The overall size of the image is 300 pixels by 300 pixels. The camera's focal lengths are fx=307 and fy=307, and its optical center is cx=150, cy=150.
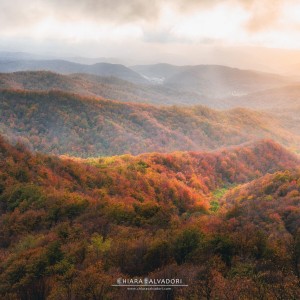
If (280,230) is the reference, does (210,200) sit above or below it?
below

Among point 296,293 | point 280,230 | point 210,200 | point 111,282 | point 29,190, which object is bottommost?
point 210,200

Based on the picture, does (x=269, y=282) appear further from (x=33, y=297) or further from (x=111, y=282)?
(x=33, y=297)

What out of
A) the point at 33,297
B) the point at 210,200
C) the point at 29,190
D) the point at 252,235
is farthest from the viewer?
the point at 210,200

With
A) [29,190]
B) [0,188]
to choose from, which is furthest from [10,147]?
[29,190]

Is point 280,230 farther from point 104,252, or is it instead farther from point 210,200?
point 210,200

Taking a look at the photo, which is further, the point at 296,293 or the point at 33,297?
the point at 33,297

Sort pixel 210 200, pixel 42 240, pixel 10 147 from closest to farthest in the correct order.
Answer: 1. pixel 42 240
2. pixel 10 147
3. pixel 210 200
